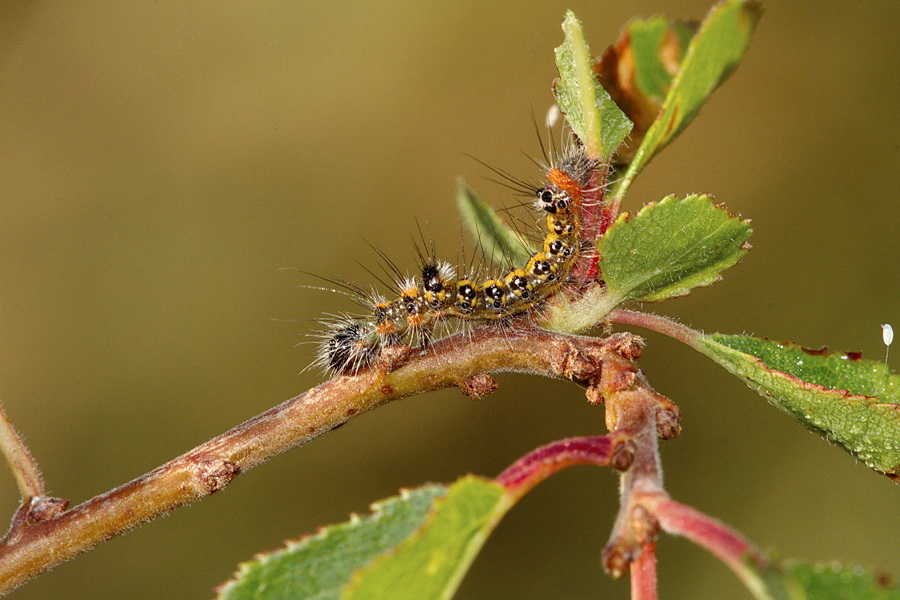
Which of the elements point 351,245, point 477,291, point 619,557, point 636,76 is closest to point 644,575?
point 619,557

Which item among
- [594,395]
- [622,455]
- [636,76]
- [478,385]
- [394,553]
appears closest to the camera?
[394,553]

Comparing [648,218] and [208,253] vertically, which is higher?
[208,253]

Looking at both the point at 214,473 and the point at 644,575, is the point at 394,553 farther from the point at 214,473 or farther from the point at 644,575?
the point at 214,473

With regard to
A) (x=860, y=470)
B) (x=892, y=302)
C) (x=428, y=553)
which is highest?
(x=892, y=302)

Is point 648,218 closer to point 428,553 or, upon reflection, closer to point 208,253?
point 428,553

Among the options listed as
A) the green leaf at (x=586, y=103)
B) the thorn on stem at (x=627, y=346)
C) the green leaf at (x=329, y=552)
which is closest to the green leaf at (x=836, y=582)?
the green leaf at (x=329, y=552)

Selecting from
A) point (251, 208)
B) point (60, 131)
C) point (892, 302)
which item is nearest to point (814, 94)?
point (892, 302)
